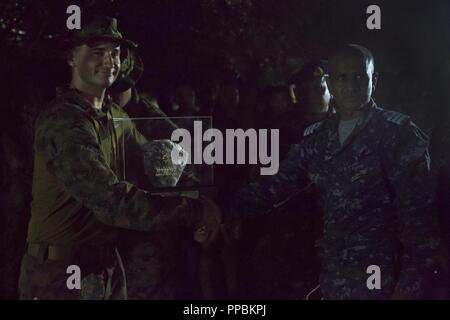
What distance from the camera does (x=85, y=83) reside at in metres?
4.08

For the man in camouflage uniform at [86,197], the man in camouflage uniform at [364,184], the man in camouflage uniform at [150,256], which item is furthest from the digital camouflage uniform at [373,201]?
the man in camouflage uniform at [150,256]

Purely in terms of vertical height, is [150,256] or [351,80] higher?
[351,80]

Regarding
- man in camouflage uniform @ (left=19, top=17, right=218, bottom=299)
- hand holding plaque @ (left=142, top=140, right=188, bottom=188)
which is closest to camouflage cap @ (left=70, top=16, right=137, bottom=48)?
man in camouflage uniform @ (left=19, top=17, right=218, bottom=299)

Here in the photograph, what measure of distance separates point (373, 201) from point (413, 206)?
0.28m

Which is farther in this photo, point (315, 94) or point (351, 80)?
point (315, 94)

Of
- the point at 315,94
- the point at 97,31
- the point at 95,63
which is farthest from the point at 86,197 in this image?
the point at 315,94

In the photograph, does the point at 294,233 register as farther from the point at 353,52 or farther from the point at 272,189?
the point at 353,52

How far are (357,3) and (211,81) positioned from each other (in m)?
1.22

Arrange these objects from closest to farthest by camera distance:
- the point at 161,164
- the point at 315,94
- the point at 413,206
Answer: the point at 413,206 → the point at 161,164 → the point at 315,94

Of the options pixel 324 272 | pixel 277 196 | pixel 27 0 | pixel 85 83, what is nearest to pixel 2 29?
pixel 27 0

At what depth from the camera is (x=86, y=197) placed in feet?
12.5

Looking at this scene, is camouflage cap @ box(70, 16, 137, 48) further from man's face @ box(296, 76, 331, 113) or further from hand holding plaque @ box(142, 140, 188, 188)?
man's face @ box(296, 76, 331, 113)

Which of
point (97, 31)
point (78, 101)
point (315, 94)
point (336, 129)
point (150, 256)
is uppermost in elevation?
point (97, 31)

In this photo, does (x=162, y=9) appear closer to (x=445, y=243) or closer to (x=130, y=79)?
(x=130, y=79)
